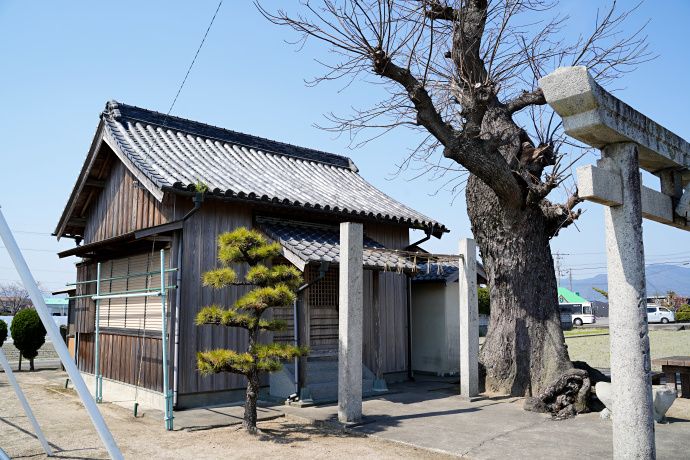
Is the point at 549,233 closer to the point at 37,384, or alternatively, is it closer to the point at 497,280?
the point at 497,280

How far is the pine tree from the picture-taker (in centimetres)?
705

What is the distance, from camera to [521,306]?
991cm

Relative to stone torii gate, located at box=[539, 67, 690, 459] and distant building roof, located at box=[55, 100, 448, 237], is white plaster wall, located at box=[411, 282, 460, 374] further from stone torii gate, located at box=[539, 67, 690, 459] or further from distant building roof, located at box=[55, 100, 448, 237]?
stone torii gate, located at box=[539, 67, 690, 459]

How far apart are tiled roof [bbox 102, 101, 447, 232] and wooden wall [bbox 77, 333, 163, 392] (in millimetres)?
3288

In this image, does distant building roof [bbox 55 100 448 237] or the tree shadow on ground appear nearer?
the tree shadow on ground

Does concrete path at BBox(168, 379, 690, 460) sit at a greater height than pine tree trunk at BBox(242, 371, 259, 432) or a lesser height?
lesser

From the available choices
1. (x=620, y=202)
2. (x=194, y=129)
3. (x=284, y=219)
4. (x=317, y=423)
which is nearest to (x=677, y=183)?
(x=620, y=202)

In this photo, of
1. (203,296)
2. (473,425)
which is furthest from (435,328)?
(203,296)

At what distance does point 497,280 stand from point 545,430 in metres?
3.53

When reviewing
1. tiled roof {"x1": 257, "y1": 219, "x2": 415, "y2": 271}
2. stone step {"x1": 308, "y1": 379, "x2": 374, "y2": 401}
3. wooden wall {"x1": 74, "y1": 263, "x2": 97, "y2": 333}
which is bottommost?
stone step {"x1": 308, "y1": 379, "x2": 374, "y2": 401}

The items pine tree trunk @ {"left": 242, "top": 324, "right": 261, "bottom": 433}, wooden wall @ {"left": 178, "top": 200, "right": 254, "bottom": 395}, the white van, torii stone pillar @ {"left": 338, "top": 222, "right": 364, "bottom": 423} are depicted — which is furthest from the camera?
the white van

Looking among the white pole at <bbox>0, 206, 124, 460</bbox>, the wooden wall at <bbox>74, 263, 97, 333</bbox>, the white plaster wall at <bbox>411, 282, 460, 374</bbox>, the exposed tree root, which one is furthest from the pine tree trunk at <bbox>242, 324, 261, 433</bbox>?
the white plaster wall at <bbox>411, 282, 460, 374</bbox>

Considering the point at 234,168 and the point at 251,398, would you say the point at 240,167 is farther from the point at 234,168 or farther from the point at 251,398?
the point at 251,398

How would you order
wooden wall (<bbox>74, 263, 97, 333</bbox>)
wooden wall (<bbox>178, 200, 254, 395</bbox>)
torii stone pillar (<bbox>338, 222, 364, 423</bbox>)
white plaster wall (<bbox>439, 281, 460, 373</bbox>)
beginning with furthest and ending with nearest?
white plaster wall (<bbox>439, 281, 460, 373</bbox>) < wooden wall (<bbox>74, 263, 97, 333</bbox>) < wooden wall (<bbox>178, 200, 254, 395</bbox>) < torii stone pillar (<bbox>338, 222, 364, 423</bbox>)
